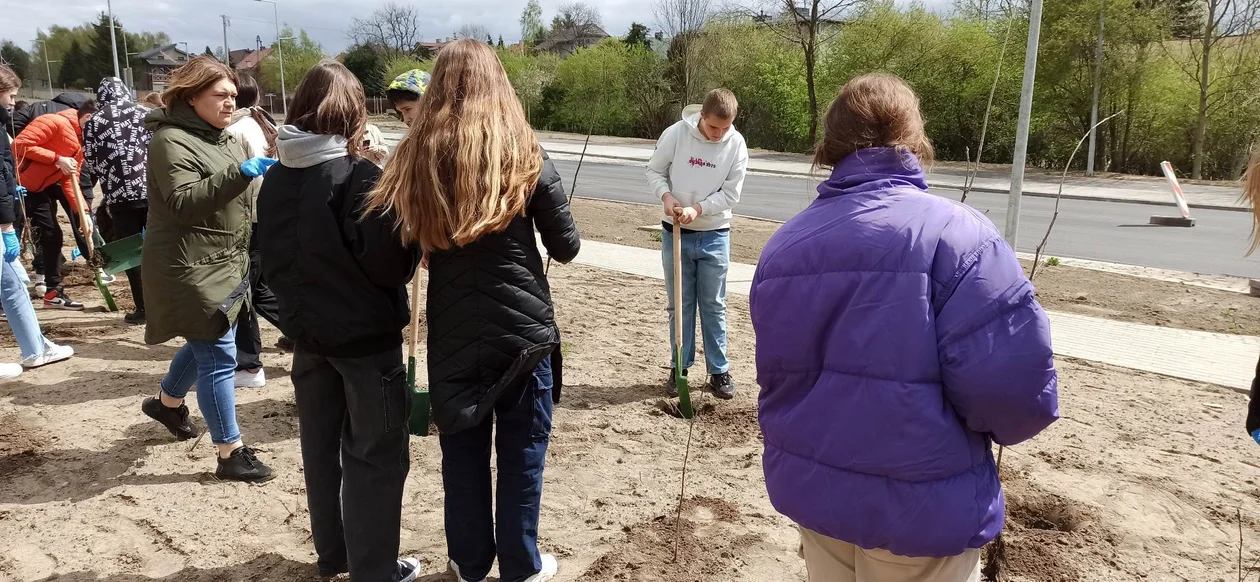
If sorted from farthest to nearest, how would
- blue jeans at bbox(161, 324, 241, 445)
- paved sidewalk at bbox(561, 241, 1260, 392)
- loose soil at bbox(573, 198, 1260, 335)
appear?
loose soil at bbox(573, 198, 1260, 335) → paved sidewalk at bbox(561, 241, 1260, 392) → blue jeans at bbox(161, 324, 241, 445)

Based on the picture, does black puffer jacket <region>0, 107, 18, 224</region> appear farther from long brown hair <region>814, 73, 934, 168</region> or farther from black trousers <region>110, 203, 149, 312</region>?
long brown hair <region>814, 73, 934, 168</region>

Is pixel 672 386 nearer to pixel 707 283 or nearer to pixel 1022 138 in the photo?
pixel 707 283

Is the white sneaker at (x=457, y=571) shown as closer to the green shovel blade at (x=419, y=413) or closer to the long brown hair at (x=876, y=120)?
the green shovel blade at (x=419, y=413)

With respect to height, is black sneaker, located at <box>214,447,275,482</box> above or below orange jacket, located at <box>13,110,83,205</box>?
below

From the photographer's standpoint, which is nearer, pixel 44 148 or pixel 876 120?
pixel 876 120

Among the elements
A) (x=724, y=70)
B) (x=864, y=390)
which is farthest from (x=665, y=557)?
(x=724, y=70)

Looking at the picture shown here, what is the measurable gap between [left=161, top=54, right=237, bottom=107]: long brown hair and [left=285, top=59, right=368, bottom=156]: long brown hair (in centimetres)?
108

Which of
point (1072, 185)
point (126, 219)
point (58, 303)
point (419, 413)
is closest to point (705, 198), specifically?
point (419, 413)

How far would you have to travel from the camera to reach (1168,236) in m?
12.2

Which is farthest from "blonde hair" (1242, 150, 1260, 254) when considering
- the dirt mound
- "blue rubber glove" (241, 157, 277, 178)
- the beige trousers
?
"blue rubber glove" (241, 157, 277, 178)

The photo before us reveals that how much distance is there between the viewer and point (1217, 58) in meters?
21.1

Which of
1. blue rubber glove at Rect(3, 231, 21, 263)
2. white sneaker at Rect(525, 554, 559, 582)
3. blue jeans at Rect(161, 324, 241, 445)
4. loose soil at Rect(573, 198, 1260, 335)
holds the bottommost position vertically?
white sneaker at Rect(525, 554, 559, 582)

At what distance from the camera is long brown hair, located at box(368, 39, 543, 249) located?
234 centimetres

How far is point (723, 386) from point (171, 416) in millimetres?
2947
